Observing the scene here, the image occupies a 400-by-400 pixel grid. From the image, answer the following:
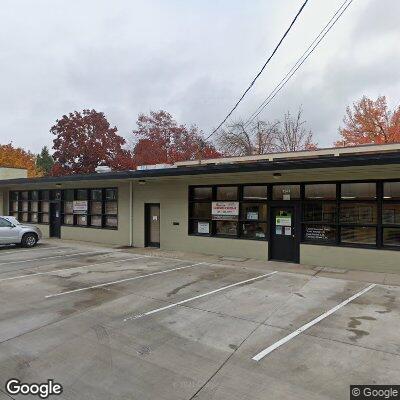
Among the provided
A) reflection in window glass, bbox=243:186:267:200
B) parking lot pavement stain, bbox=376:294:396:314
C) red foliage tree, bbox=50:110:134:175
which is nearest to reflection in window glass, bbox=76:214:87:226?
reflection in window glass, bbox=243:186:267:200

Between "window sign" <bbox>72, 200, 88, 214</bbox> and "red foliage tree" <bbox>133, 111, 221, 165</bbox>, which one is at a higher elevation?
"red foliage tree" <bbox>133, 111, 221, 165</bbox>

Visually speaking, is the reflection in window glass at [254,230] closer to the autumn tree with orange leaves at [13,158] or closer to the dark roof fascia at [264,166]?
the dark roof fascia at [264,166]

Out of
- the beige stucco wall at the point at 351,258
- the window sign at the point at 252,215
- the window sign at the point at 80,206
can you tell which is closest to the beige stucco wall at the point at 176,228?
the window sign at the point at 252,215

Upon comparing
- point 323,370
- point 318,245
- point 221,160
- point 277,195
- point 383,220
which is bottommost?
point 323,370

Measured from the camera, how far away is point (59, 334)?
580 cm

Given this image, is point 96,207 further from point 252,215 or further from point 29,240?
point 252,215

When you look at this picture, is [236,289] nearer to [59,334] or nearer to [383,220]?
[59,334]

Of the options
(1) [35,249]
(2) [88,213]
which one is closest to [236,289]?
(1) [35,249]

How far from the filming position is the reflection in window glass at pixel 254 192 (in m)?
13.0

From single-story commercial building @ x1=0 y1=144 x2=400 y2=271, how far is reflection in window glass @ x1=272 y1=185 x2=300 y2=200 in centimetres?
3

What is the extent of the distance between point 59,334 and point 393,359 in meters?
5.04

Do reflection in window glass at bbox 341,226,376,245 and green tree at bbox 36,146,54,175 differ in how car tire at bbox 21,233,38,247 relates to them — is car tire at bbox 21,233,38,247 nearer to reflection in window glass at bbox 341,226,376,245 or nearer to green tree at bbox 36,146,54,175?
reflection in window glass at bbox 341,226,376,245

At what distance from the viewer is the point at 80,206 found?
19.2 metres

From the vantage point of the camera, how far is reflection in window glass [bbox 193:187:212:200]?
1447 centimetres
